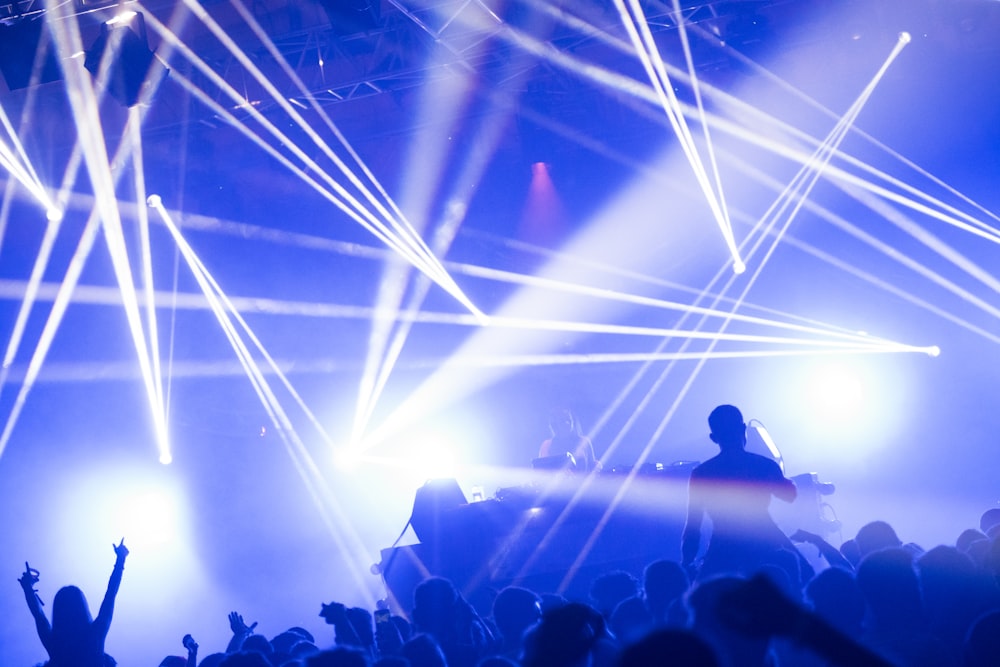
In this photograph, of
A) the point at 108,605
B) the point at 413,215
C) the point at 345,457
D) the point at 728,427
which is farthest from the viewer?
the point at 345,457

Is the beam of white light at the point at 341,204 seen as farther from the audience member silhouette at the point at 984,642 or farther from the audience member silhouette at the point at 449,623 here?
the audience member silhouette at the point at 984,642

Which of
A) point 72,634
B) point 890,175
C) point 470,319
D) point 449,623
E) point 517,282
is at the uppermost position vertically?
point 890,175

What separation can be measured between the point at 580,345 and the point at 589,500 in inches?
177

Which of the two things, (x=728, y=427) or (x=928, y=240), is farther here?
(x=928, y=240)

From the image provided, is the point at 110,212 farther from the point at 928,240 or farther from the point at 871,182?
the point at 928,240

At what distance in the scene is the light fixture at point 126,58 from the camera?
7.46 m

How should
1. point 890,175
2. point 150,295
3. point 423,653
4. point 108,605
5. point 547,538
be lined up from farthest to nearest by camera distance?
point 150,295 → point 890,175 → point 547,538 → point 108,605 → point 423,653

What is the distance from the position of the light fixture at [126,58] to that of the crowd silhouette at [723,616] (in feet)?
17.1

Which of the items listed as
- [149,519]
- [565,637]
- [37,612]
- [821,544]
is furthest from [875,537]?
[149,519]

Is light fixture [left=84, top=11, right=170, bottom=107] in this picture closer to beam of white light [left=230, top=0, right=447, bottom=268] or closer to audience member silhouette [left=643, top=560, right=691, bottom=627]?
beam of white light [left=230, top=0, right=447, bottom=268]

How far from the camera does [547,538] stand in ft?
21.1

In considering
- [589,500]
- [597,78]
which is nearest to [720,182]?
[597,78]

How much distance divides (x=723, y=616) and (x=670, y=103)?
8965 millimetres

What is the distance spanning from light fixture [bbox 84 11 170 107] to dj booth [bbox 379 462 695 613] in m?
4.91
